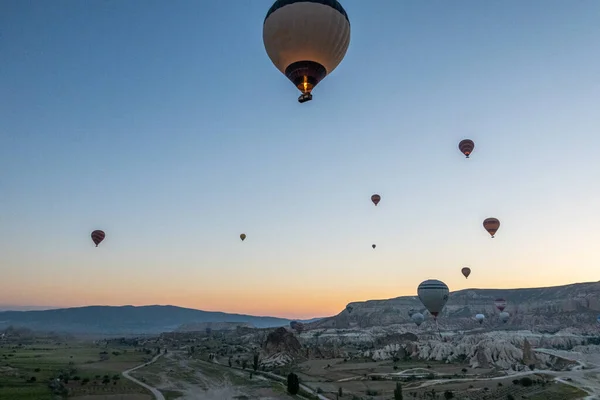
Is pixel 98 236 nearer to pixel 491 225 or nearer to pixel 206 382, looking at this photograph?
pixel 206 382

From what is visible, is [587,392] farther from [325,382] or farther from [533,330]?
[533,330]

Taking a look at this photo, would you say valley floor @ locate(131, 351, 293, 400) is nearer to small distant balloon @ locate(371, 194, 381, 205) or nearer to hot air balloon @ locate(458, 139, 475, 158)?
small distant balloon @ locate(371, 194, 381, 205)

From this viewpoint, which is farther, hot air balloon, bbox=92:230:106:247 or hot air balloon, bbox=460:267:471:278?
hot air balloon, bbox=460:267:471:278

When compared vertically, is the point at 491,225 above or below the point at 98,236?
above

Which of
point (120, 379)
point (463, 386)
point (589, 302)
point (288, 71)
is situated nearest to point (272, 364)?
point (120, 379)

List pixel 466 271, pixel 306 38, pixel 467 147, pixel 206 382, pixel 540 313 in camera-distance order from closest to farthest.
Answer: pixel 306 38, pixel 467 147, pixel 206 382, pixel 466 271, pixel 540 313

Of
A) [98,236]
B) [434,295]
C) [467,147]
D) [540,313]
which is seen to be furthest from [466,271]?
[540,313]

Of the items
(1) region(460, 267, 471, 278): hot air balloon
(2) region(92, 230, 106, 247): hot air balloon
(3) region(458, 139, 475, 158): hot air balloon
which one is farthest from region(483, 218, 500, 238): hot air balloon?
(2) region(92, 230, 106, 247): hot air balloon
